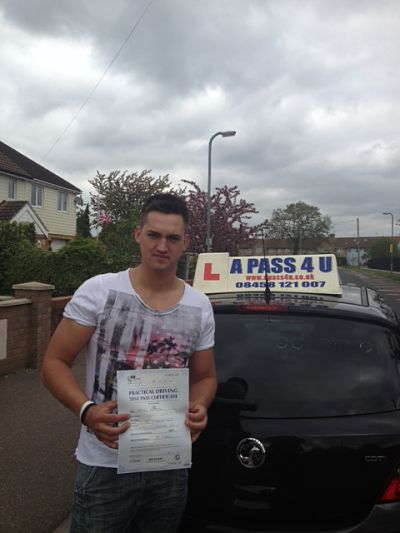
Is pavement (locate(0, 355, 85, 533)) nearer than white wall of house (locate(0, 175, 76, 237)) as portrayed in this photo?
Yes

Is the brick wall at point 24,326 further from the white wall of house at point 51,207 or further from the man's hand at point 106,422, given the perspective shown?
the white wall of house at point 51,207

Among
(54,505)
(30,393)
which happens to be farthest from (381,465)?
(30,393)

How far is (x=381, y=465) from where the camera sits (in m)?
2.07

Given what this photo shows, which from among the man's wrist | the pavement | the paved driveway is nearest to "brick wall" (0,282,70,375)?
the pavement

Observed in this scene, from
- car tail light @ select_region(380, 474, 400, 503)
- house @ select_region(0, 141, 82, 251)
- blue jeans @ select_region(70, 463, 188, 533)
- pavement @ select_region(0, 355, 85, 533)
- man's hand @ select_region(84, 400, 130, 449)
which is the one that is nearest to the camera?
man's hand @ select_region(84, 400, 130, 449)

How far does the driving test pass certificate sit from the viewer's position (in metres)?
1.75

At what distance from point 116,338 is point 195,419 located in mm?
401

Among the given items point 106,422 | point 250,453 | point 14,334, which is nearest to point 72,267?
point 14,334

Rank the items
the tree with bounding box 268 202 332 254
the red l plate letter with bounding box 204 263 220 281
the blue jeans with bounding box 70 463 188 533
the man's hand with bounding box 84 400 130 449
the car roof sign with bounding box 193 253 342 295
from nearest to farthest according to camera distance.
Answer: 1. the man's hand with bounding box 84 400 130 449
2. the blue jeans with bounding box 70 463 188 533
3. the car roof sign with bounding box 193 253 342 295
4. the red l plate letter with bounding box 204 263 220 281
5. the tree with bounding box 268 202 332 254

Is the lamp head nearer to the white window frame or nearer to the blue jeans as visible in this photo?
the white window frame

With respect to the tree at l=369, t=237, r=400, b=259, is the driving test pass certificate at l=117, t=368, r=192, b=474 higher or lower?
lower

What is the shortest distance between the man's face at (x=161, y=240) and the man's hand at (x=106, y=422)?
534 mm

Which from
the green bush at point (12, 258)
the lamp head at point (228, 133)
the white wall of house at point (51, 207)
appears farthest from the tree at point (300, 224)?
the green bush at point (12, 258)

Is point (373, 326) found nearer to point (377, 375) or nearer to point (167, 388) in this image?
point (377, 375)
